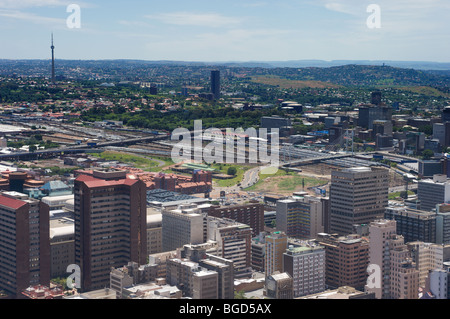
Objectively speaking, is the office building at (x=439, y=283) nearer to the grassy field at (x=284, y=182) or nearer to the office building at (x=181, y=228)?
the office building at (x=181, y=228)

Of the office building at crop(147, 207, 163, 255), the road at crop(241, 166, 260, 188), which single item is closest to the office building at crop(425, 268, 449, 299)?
the office building at crop(147, 207, 163, 255)

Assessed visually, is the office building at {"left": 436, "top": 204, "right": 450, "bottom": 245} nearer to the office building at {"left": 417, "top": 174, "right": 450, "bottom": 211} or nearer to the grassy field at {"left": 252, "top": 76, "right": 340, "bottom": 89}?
the office building at {"left": 417, "top": 174, "right": 450, "bottom": 211}

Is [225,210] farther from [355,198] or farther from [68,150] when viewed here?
[68,150]

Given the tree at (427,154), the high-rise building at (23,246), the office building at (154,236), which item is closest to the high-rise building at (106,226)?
the high-rise building at (23,246)

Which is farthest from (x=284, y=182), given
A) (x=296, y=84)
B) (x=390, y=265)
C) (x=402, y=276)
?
(x=296, y=84)

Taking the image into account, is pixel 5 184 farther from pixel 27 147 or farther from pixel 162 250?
pixel 27 147

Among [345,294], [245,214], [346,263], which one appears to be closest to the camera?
[345,294]
